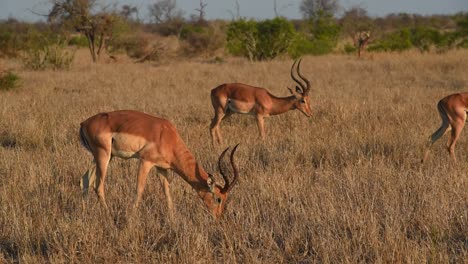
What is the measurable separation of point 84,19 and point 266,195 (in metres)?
23.8

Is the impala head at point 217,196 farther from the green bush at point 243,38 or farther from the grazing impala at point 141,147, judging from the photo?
the green bush at point 243,38

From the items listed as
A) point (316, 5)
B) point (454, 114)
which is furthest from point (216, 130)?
point (316, 5)

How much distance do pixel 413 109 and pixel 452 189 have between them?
5444mm

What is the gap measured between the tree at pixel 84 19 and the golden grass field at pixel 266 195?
16291 mm

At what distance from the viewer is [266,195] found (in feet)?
17.2

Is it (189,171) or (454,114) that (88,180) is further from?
(454,114)

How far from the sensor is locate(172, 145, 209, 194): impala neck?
201 inches

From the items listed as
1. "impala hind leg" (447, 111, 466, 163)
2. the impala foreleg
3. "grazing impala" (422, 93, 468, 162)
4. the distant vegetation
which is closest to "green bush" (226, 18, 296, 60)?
the distant vegetation

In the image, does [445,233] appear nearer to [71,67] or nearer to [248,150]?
[248,150]

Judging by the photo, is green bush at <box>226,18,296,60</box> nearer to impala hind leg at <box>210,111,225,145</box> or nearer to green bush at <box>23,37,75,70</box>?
green bush at <box>23,37,75,70</box>

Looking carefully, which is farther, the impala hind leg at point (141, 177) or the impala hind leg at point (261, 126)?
the impala hind leg at point (261, 126)

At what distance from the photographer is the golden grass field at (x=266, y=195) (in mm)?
3941

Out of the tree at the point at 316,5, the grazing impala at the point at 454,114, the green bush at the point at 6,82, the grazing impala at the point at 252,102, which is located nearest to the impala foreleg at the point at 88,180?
the grazing impala at the point at 252,102

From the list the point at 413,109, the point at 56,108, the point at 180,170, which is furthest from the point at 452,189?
the point at 56,108
